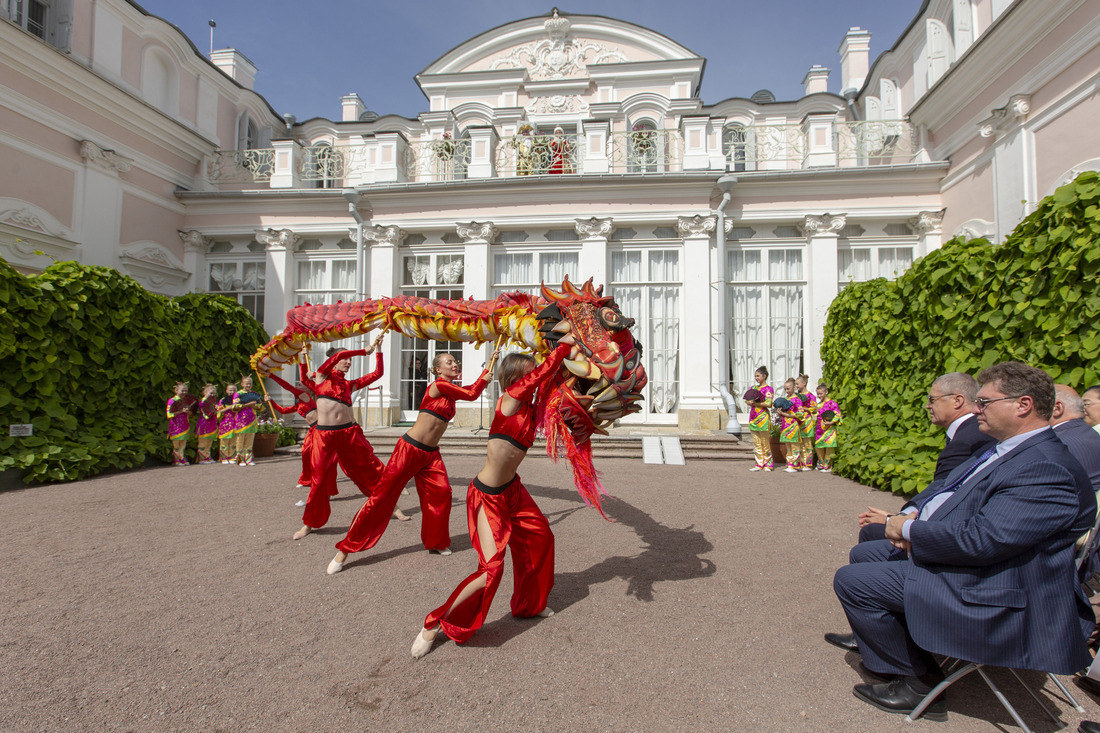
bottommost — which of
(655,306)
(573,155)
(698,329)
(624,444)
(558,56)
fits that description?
(624,444)

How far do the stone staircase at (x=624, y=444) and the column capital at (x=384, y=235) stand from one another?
459 centimetres

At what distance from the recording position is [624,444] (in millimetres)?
10609

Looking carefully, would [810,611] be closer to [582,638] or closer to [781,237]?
[582,638]

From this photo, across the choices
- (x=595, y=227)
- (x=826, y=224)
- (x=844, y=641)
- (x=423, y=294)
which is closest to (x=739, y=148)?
(x=826, y=224)

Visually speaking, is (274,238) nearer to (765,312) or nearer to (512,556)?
(765,312)

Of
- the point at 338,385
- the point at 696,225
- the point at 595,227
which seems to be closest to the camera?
the point at 338,385

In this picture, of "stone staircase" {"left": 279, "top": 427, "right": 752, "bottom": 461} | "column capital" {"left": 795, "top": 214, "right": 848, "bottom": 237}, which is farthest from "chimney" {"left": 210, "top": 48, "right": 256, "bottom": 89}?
"column capital" {"left": 795, "top": 214, "right": 848, "bottom": 237}

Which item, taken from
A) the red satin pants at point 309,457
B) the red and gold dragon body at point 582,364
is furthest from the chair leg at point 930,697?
the red satin pants at point 309,457

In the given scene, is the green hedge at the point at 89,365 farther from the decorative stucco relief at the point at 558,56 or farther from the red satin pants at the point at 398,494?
the decorative stucco relief at the point at 558,56

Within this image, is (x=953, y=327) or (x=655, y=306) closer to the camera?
(x=953, y=327)

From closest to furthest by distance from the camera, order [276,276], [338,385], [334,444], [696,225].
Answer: [334,444], [338,385], [696,225], [276,276]

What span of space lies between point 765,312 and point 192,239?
13.9 meters

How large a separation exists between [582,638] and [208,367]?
406 inches

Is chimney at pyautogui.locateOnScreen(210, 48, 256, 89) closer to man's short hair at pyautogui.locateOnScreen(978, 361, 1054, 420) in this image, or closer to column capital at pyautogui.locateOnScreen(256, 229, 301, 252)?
column capital at pyautogui.locateOnScreen(256, 229, 301, 252)
